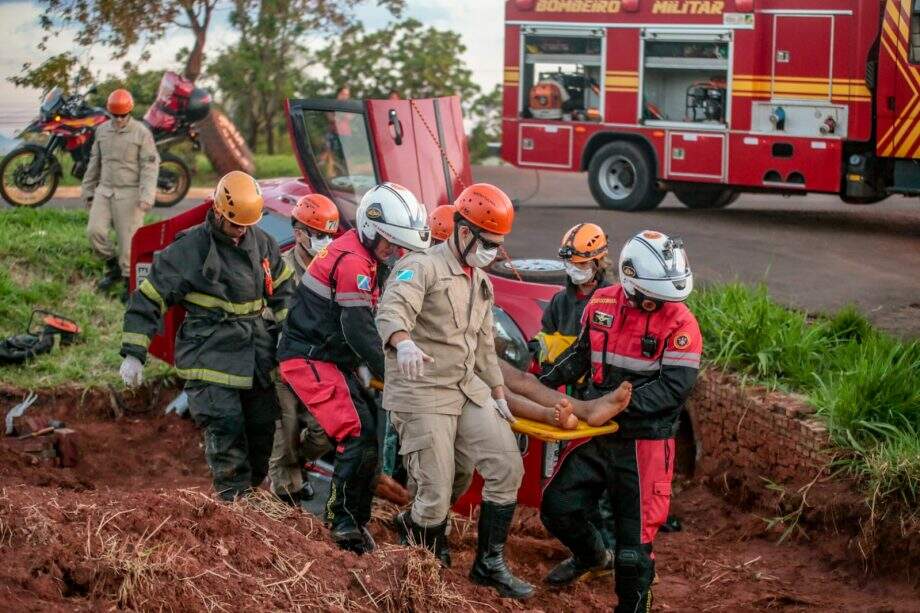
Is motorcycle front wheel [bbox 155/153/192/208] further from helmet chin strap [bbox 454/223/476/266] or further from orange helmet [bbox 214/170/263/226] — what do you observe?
helmet chin strap [bbox 454/223/476/266]

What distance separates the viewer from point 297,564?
5.33 m

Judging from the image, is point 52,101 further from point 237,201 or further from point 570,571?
point 570,571

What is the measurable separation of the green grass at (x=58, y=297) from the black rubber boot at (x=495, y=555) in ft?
14.7

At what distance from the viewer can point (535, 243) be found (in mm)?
13078

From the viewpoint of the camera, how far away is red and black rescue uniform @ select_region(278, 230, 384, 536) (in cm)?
651

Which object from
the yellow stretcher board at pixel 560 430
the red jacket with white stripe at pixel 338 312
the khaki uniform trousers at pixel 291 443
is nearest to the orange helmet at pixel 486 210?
the red jacket with white stripe at pixel 338 312

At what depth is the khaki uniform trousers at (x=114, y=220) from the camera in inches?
460

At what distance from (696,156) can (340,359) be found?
367 inches

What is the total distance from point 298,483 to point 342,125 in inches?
84.9

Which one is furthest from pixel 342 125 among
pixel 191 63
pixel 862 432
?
pixel 191 63

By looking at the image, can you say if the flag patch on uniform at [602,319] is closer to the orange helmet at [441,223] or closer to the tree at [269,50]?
the orange helmet at [441,223]

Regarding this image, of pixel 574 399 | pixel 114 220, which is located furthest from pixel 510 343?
pixel 114 220

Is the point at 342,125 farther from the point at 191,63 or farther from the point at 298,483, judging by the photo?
the point at 191,63

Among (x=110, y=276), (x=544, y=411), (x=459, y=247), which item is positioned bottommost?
(x=110, y=276)
